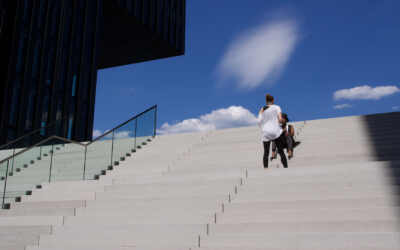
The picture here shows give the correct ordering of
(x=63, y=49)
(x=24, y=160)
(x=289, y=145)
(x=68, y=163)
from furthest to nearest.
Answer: (x=63, y=49) < (x=24, y=160) < (x=68, y=163) < (x=289, y=145)

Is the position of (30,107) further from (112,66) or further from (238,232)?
(238,232)

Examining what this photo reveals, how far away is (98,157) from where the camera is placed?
805 cm

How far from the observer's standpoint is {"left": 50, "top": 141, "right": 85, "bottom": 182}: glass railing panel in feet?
24.7

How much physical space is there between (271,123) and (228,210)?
1.95 m

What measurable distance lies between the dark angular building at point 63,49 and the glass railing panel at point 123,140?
16.9 ft

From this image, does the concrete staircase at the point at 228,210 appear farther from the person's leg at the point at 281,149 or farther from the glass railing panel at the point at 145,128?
the glass railing panel at the point at 145,128

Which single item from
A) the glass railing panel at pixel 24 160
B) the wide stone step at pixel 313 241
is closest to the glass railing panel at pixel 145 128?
the glass railing panel at pixel 24 160

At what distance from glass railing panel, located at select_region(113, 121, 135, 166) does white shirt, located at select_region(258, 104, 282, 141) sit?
399 centimetres

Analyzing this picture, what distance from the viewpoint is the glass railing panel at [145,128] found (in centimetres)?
1041

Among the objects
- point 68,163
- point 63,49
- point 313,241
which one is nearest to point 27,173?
point 68,163

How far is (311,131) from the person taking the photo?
31.5 feet

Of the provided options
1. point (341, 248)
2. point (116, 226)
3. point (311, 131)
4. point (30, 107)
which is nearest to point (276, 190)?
point (341, 248)

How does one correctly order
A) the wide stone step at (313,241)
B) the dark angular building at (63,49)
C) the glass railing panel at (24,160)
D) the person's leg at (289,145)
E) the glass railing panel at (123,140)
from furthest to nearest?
the dark angular building at (63,49), the glass railing panel at (123,140), the glass railing panel at (24,160), the person's leg at (289,145), the wide stone step at (313,241)

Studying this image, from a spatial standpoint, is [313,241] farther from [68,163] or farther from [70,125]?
[70,125]
